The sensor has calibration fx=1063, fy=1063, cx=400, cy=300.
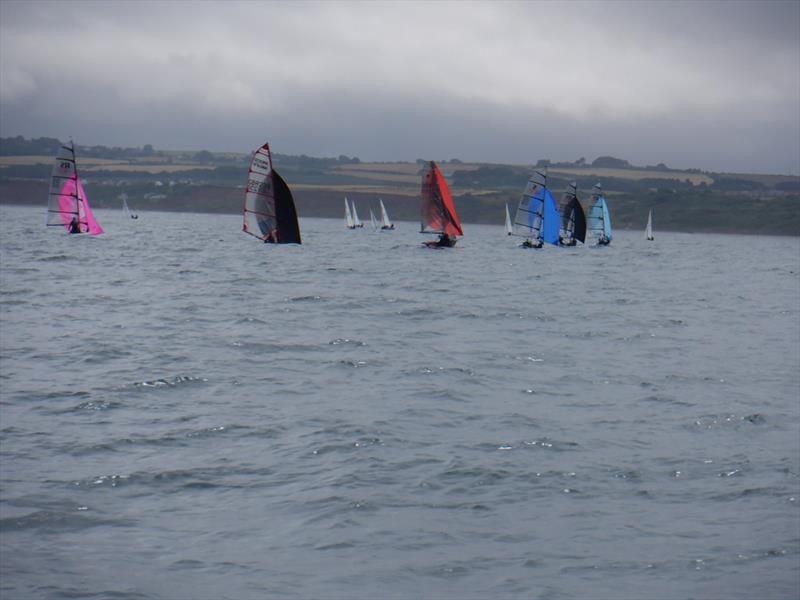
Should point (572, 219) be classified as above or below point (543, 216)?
below

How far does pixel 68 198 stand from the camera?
71.9m

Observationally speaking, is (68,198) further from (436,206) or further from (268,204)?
(436,206)

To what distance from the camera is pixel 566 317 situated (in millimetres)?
30891

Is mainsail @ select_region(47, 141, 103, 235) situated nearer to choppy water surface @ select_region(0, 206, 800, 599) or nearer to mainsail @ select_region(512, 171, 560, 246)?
mainsail @ select_region(512, 171, 560, 246)

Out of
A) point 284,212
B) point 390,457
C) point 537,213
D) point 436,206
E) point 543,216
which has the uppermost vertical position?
point 436,206

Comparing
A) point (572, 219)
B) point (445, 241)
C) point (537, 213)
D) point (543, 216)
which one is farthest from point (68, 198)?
point (572, 219)

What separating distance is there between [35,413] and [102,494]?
13.6 ft

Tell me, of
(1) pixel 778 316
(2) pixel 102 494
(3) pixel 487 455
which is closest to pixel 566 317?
(1) pixel 778 316

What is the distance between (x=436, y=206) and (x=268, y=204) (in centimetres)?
1772

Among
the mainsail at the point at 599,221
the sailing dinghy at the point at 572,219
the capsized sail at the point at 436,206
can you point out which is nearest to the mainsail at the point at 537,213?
the capsized sail at the point at 436,206

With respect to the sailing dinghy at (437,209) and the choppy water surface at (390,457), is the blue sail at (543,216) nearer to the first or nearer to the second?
the sailing dinghy at (437,209)

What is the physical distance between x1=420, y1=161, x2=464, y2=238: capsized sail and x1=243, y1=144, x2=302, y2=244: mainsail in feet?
40.0

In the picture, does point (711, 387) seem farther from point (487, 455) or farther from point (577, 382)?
point (487, 455)

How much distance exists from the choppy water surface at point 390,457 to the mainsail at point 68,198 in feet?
137
